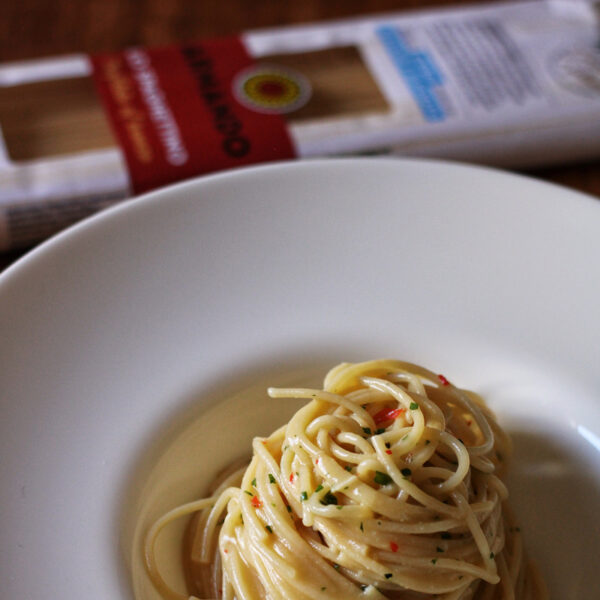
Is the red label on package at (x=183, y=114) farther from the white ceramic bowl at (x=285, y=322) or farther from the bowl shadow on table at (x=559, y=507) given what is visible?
the bowl shadow on table at (x=559, y=507)

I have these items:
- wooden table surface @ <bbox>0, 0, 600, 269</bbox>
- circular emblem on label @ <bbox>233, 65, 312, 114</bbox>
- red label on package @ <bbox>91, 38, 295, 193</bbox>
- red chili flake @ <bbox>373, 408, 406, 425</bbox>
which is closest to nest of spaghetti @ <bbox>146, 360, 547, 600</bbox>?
red chili flake @ <bbox>373, 408, 406, 425</bbox>

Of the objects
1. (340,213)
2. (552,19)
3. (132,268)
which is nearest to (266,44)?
(552,19)

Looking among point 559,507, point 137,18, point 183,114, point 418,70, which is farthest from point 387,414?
point 137,18

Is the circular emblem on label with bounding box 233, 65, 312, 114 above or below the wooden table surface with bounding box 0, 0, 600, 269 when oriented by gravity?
below

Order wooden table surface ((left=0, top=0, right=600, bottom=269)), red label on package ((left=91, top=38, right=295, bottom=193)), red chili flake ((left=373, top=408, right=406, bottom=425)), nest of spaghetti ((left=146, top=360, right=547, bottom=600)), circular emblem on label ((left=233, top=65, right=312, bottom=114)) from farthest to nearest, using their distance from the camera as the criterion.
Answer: wooden table surface ((left=0, top=0, right=600, bottom=269))
circular emblem on label ((left=233, top=65, right=312, bottom=114))
red label on package ((left=91, top=38, right=295, bottom=193))
red chili flake ((left=373, top=408, right=406, bottom=425))
nest of spaghetti ((left=146, top=360, right=547, bottom=600))

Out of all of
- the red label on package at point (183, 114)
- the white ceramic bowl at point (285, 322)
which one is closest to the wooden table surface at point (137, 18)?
the red label on package at point (183, 114)

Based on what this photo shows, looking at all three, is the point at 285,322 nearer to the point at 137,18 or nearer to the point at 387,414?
the point at 387,414

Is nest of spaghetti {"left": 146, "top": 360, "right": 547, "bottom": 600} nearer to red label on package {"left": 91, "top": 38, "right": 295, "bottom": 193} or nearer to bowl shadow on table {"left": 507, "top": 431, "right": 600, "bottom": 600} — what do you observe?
bowl shadow on table {"left": 507, "top": 431, "right": 600, "bottom": 600}
